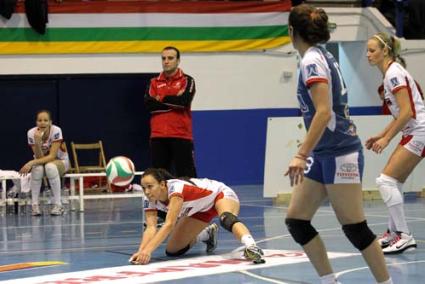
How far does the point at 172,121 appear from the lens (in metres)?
10.2

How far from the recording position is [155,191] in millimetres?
7527

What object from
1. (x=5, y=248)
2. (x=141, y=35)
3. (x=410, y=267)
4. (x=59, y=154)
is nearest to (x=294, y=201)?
(x=410, y=267)

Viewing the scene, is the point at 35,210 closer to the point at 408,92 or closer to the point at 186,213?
the point at 186,213

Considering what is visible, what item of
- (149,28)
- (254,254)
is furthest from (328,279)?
(149,28)

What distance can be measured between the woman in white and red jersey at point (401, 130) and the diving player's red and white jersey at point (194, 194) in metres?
1.38

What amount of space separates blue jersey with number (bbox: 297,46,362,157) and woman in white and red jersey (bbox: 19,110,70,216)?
7707 mm

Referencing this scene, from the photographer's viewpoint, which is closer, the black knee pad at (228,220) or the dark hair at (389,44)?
the black knee pad at (228,220)

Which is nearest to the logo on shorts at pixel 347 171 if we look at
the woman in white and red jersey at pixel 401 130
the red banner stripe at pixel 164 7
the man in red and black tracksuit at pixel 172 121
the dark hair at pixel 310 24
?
the dark hair at pixel 310 24

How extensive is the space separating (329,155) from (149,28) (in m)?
12.6

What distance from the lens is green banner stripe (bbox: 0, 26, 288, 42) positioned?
54.9ft

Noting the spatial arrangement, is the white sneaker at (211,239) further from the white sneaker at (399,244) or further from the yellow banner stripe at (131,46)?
the yellow banner stripe at (131,46)

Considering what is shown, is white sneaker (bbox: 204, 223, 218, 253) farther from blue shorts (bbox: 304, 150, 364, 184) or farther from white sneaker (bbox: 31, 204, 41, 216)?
white sneaker (bbox: 31, 204, 41, 216)

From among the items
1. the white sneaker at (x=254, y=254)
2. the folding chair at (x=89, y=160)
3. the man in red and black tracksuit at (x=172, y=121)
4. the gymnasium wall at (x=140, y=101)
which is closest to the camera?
the white sneaker at (x=254, y=254)

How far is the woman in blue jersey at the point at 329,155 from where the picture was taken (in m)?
5.46
